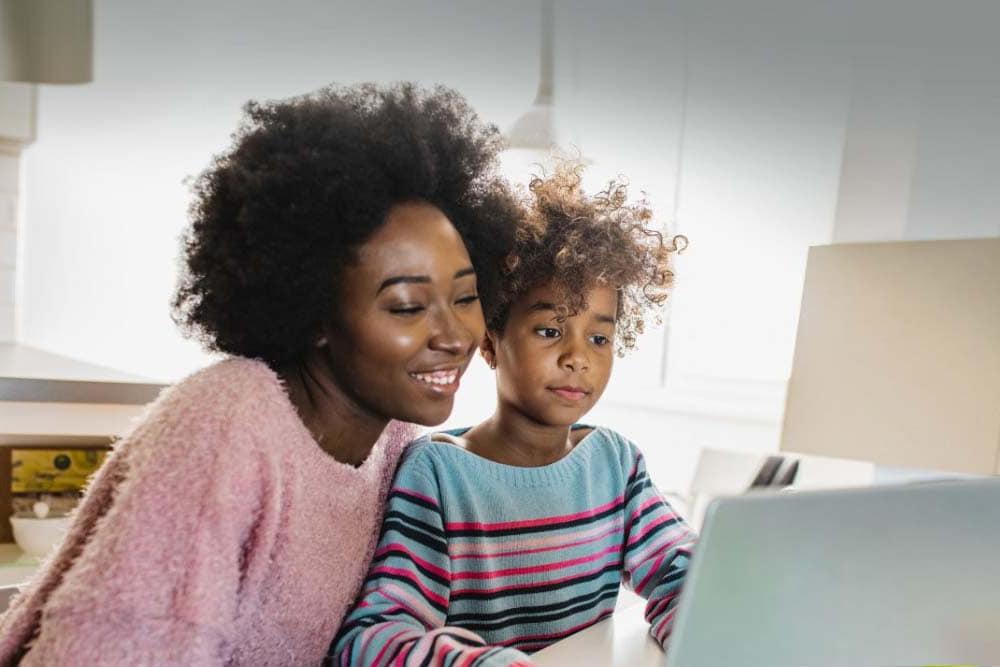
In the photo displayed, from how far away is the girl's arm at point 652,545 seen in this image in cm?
90

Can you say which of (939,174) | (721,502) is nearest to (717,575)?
(721,502)

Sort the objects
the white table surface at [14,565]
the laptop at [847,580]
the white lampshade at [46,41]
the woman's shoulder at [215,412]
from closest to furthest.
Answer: the laptop at [847,580] → the woman's shoulder at [215,412] → the white table surface at [14,565] → the white lampshade at [46,41]

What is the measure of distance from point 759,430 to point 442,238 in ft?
6.94

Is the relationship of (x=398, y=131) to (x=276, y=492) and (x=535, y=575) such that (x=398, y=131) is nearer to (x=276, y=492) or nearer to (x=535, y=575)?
(x=276, y=492)

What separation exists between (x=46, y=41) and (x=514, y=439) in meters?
0.87

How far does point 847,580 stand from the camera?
0.54 meters

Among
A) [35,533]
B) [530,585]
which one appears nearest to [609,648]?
[530,585]

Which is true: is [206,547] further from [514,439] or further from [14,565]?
[14,565]

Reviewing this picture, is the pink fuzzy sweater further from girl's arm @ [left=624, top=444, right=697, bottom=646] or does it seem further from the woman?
girl's arm @ [left=624, top=444, right=697, bottom=646]

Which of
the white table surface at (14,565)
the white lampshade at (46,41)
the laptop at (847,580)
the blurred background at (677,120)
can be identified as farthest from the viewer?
the blurred background at (677,120)

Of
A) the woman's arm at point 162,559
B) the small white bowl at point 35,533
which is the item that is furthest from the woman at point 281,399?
the small white bowl at point 35,533

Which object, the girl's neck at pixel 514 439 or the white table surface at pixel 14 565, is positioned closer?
the girl's neck at pixel 514 439

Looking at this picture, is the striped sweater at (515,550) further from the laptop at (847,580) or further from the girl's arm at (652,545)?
the laptop at (847,580)

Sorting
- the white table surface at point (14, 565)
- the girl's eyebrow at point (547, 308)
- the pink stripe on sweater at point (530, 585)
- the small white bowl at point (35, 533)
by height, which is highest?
the girl's eyebrow at point (547, 308)
